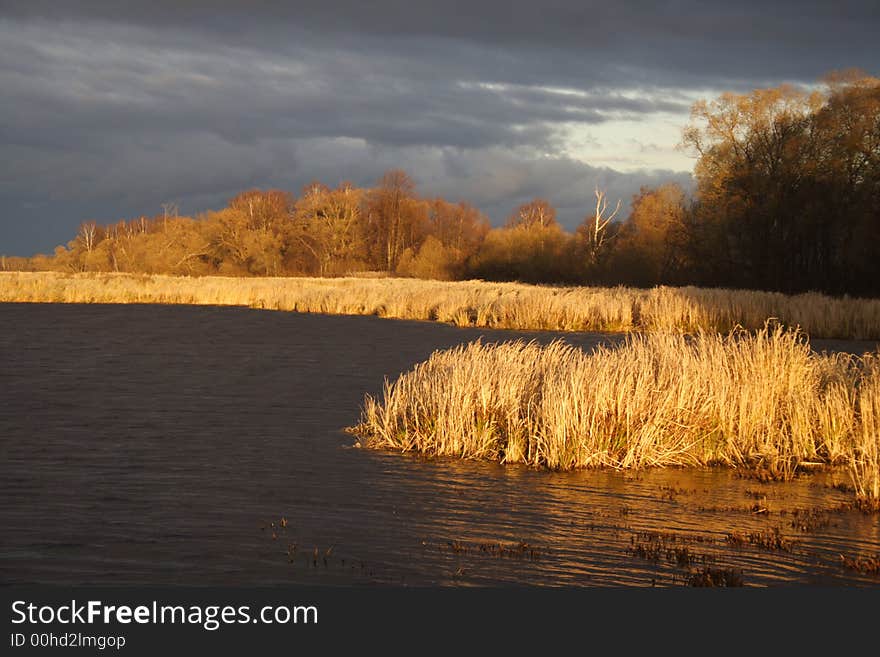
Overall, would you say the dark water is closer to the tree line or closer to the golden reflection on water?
the golden reflection on water

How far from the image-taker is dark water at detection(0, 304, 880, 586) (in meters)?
6.59

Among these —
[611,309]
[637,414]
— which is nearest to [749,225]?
[611,309]

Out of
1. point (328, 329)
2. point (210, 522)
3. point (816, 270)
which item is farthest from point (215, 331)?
point (816, 270)

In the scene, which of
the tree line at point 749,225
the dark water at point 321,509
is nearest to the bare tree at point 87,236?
the tree line at point 749,225

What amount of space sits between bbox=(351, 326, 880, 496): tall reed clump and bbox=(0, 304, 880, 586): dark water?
0.43m

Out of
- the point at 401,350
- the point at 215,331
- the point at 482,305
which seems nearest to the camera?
the point at 401,350

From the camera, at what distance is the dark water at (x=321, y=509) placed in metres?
6.59

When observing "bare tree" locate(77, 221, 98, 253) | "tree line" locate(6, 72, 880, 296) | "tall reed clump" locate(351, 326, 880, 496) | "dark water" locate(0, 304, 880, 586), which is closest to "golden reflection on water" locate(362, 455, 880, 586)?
"dark water" locate(0, 304, 880, 586)

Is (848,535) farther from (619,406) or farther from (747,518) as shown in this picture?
(619,406)

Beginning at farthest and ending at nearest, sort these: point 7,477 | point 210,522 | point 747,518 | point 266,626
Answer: point 7,477 → point 747,518 → point 210,522 → point 266,626

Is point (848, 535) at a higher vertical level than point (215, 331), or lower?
lower

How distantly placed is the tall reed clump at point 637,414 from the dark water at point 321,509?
0.43m

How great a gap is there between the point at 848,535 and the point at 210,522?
537 cm

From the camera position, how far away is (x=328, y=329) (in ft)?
99.6
